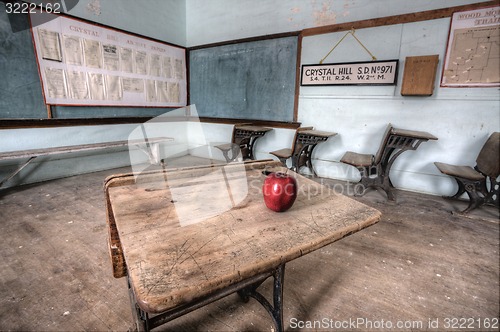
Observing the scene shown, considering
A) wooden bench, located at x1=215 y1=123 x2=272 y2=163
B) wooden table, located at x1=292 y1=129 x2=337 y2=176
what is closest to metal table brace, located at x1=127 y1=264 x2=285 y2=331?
wooden table, located at x1=292 y1=129 x2=337 y2=176

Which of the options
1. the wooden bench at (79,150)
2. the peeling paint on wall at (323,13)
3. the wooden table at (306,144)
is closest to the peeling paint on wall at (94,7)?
the wooden bench at (79,150)

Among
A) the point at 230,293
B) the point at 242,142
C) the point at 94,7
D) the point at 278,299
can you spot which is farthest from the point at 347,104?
the point at 94,7

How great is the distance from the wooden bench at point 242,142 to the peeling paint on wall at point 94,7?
271 centimetres

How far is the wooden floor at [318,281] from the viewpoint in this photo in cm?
132

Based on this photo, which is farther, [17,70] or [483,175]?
[17,70]

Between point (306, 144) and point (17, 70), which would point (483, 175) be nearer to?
point (306, 144)

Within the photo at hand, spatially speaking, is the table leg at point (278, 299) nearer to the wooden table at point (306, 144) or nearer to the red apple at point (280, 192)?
the red apple at point (280, 192)

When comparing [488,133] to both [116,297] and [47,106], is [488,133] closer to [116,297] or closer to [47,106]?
[116,297]

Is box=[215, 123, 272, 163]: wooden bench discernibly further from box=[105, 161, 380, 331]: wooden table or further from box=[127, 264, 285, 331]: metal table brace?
box=[127, 264, 285, 331]: metal table brace

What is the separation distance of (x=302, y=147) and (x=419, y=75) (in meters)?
1.72

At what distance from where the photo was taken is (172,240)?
73cm

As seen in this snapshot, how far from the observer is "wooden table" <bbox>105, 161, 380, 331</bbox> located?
1.88ft

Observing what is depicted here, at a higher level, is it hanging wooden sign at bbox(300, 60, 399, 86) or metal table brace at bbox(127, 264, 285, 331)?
hanging wooden sign at bbox(300, 60, 399, 86)

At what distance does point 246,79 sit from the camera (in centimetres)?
459
